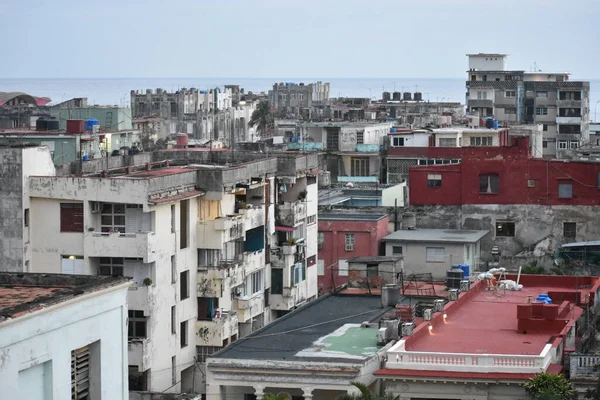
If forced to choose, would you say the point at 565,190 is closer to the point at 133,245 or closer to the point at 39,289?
the point at 133,245

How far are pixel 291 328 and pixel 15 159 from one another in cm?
915

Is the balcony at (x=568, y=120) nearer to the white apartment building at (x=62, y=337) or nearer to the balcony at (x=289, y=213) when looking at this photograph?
the balcony at (x=289, y=213)

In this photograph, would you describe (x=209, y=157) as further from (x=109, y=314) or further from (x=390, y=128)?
(x=390, y=128)

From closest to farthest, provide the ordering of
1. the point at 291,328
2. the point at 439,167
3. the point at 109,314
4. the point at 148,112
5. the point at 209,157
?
the point at 109,314
the point at 291,328
the point at 209,157
the point at 439,167
the point at 148,112

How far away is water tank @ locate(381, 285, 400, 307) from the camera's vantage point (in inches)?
1793

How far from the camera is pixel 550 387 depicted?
3203cm

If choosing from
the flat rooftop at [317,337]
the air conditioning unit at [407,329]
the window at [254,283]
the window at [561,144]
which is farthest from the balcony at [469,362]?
the window at [561,144]

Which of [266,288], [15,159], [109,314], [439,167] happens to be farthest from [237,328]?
[109,314]

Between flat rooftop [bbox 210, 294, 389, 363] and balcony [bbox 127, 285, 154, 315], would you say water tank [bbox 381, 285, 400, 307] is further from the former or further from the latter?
balcony [bbox 127, 285, 154, 315]

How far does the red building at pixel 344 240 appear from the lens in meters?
59.4

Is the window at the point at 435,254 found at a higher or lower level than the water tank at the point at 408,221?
lower

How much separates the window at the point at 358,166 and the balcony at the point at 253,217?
45.5 meters

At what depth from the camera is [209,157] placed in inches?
2172

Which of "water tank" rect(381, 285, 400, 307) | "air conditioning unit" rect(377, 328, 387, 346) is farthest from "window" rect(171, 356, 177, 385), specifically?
"air conditioning unit" rect(377, 328, 387, 346)
